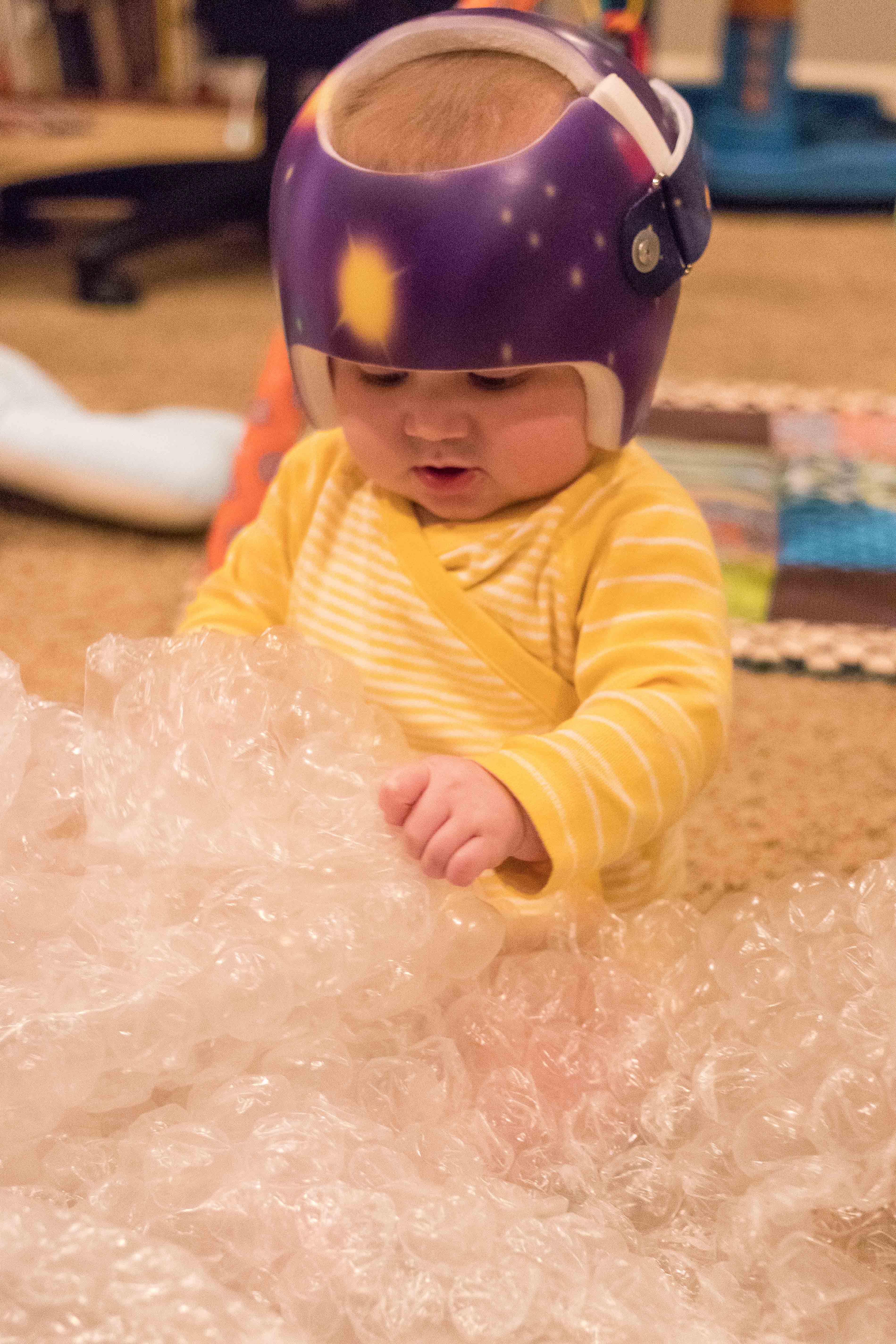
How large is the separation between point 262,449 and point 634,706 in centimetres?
59

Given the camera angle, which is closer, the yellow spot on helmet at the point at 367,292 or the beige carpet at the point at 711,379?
the yellow spot on helmet at the point at 367,292

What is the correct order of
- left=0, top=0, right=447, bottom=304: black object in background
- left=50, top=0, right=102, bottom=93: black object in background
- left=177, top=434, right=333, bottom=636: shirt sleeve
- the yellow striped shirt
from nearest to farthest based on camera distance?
the yellow striped shirt
left=177, top=434, right=333, bottom=636: shirt sleeve
left=0, top=0, right=447, bottom=304: black object in background
left=50, top=0, right=102, bottom=93: black object in background

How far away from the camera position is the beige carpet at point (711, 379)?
2.91ft

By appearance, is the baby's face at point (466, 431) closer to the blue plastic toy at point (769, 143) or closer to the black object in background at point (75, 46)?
the blue plastic toy at point (769, 143)

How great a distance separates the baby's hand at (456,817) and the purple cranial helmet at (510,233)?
0.59 ft

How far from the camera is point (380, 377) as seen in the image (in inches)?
24.3

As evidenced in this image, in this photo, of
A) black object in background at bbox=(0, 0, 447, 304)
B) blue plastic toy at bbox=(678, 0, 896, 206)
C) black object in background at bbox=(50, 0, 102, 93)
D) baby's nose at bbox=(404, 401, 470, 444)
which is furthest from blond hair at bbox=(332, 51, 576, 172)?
black object in background at bbox=(50, 0, 102, 93)

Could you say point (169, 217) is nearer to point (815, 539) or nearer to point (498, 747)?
point (815, 539)

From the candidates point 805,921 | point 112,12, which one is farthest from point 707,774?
point 112,12

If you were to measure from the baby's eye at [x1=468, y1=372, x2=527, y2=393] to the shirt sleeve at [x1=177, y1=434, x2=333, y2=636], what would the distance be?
0.16m

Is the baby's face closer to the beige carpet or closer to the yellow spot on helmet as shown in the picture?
the yellow spot on helmet

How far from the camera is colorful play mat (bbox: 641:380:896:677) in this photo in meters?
1.06

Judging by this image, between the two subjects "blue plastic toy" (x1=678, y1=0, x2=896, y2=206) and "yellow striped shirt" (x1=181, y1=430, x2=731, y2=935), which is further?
"blue plastic toy" (x1=678, y1=0, x2=896, y2=206)

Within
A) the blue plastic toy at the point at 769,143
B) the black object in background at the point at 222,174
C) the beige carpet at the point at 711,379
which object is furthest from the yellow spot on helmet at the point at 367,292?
the blue plastic toy at the point at 769,143
